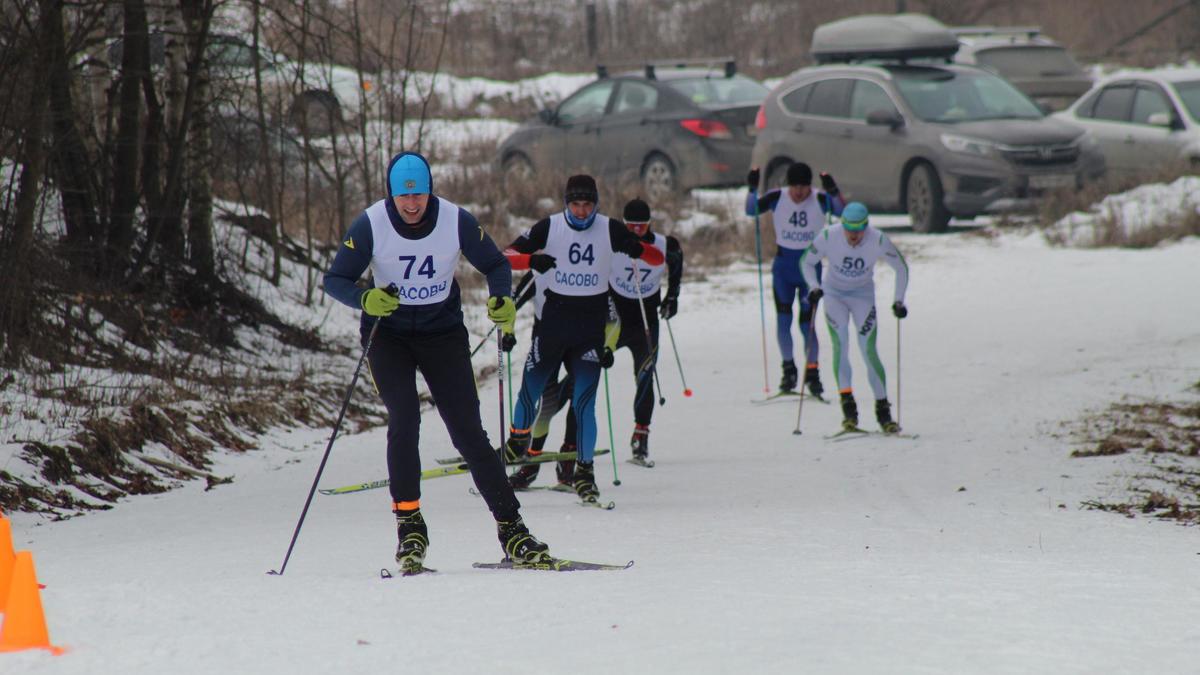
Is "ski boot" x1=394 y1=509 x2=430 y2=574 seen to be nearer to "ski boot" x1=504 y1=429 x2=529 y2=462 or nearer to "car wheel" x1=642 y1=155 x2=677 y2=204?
"ski boot" x1=504 y1=429 x2=529 y2=462

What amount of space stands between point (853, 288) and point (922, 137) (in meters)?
7.13

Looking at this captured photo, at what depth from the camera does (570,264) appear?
9195mm

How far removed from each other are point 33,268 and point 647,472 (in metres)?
4.73

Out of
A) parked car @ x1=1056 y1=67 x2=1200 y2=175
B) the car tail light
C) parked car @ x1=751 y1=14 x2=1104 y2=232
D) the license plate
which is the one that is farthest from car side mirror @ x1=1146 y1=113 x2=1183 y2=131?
the car tail light

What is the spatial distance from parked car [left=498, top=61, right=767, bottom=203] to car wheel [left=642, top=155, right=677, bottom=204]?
0.01m

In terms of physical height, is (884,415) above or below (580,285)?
below

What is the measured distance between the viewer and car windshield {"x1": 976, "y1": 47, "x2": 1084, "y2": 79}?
2503 cm

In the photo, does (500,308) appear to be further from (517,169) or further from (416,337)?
(517,169)

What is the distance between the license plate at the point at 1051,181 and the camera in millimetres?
18344

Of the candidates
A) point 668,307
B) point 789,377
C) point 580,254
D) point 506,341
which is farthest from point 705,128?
point 506,341

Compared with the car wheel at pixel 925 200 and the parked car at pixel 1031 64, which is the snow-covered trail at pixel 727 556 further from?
the parked car at pixel 1031 64

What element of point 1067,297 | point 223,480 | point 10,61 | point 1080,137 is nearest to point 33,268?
point 10,61

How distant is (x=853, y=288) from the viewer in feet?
38.6

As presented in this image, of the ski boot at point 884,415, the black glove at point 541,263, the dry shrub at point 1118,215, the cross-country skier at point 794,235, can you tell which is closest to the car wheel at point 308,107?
the cross-country skier at point 794,235
